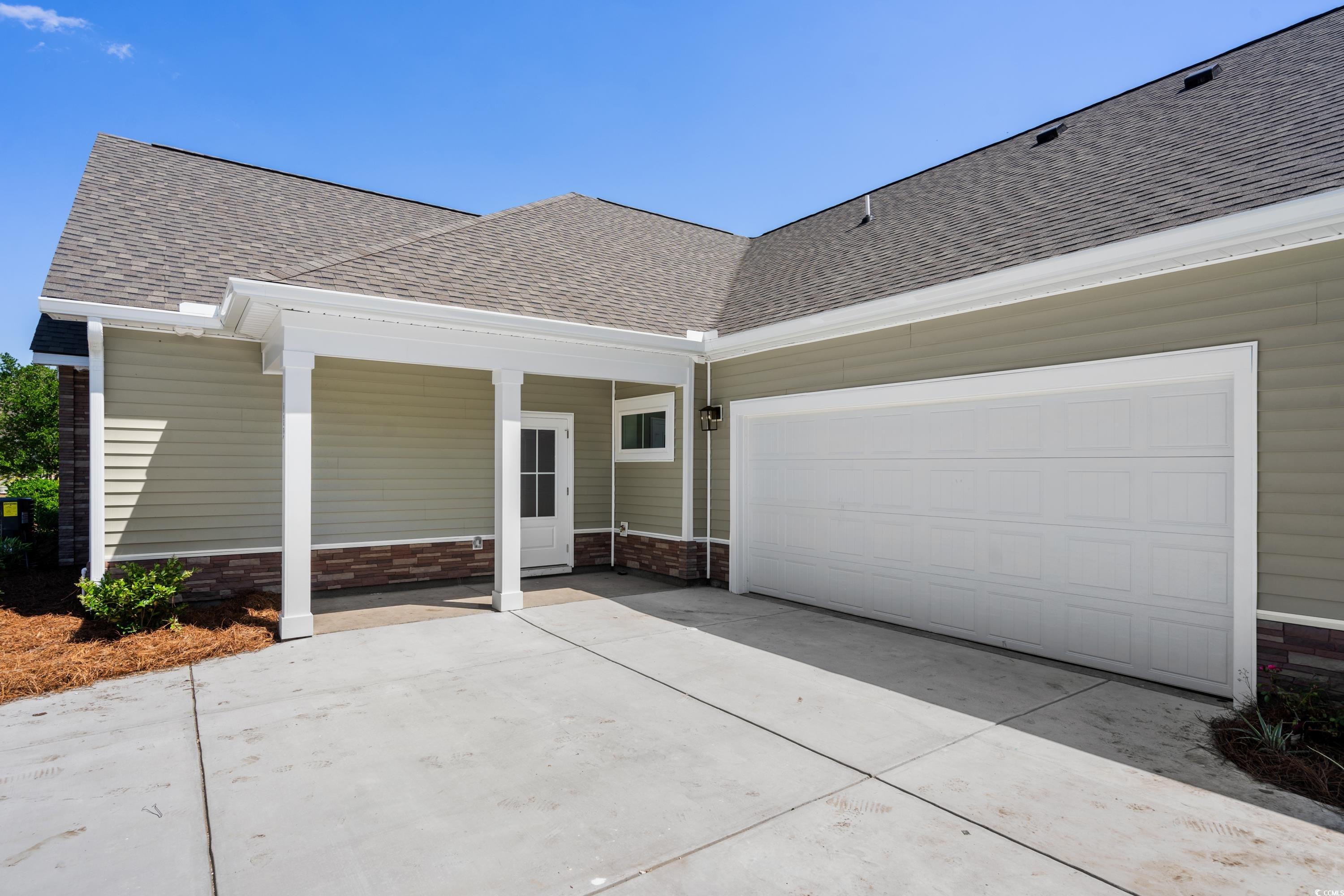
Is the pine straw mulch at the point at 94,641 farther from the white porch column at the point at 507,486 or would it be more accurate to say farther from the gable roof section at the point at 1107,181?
the gable roof section at the point at 1107,181

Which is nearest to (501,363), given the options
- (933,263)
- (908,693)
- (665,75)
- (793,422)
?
(793,422)

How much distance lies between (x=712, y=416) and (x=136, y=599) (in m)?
6.10

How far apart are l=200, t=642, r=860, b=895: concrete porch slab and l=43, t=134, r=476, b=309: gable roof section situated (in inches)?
192

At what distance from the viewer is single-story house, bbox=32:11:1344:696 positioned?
172 inches

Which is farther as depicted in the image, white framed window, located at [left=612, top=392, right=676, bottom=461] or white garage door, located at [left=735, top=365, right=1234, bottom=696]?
white framed window, located at [left=612, top=392, right=676, bottom=461]

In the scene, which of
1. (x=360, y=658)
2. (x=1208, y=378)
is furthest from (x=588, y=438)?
(x=1208, y=378)

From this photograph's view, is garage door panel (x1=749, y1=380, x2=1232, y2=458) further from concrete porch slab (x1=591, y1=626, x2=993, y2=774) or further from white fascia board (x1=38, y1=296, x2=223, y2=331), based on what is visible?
white fascia board (x1=38, y1=296, x2=223, y2=331)

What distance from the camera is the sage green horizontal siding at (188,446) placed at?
264 inches

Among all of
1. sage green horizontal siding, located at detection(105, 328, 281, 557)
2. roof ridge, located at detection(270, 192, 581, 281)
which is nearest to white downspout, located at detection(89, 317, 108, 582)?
sage green horizontal siding, located at detection(105, 328, 281, 557)

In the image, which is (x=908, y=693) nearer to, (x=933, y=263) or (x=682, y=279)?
(x=933, y=263)

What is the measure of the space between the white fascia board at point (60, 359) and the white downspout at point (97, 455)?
245 centimetres

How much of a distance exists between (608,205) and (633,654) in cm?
821

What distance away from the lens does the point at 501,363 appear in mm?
7043

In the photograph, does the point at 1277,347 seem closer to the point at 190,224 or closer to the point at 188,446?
the point at 188,446
